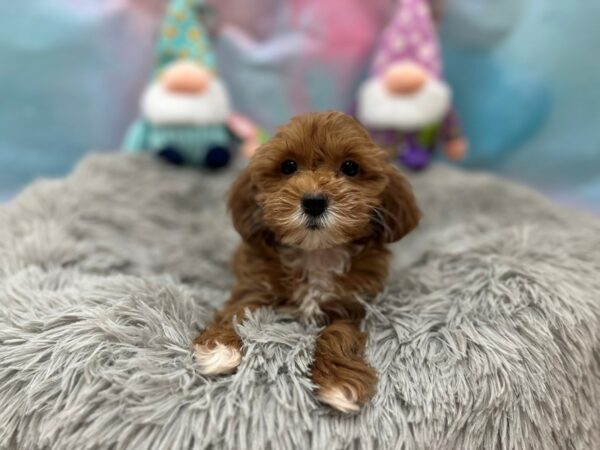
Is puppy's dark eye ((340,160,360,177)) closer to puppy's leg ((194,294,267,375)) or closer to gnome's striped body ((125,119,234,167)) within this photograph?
puppy's leg ((194,294,267,375))

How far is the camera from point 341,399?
106 cm

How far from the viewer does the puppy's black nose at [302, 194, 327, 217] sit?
113 cm

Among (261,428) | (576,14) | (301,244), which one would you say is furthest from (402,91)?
(261,428)

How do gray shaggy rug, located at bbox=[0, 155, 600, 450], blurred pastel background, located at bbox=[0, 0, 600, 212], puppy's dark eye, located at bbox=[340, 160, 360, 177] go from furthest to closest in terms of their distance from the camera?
blurred pastel background, located at bbox=[0, 0, 600, 212] → puppy's dark eye, located at bbox=[340, 160, 360, 177] → gray shaggy rug, located at bbox=[0, 155, 600, 450]

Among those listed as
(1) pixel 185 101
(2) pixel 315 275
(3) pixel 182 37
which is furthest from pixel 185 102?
(2) pixel 315 275

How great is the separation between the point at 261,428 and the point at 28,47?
1.93 m

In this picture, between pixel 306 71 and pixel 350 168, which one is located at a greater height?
pixel 350 168

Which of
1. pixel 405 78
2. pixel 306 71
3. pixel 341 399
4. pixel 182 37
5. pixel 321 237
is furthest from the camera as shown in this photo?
pixel 306 71

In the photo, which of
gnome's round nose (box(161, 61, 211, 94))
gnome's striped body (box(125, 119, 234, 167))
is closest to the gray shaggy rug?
gnome's striped body (box(125, 119, 234, 167))

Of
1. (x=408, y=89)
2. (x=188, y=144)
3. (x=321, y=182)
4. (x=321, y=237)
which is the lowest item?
(x=188, y=144)

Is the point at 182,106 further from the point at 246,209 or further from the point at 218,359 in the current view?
the point at 218,359

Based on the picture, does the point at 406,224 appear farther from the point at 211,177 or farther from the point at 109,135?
the point at 109,135

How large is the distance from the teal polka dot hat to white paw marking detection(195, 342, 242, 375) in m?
1.38

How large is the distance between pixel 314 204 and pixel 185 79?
3.85 ft
